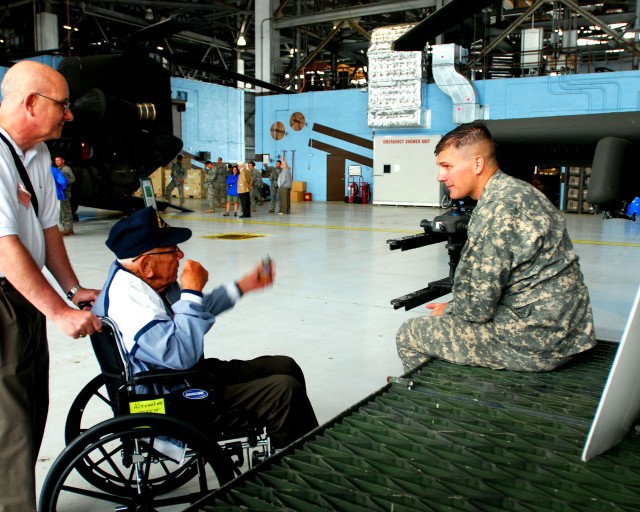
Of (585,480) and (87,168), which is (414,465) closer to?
(585,480)

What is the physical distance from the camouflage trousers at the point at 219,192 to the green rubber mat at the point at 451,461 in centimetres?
1701

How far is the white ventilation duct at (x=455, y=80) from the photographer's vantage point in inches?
742

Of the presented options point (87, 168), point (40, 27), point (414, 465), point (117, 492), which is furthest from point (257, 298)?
point (40, 27)

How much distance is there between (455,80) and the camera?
19.2 meters

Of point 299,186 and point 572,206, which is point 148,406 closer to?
point 572,206

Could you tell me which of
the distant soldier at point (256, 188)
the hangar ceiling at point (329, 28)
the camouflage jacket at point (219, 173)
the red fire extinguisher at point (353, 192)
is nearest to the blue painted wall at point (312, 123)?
the red fire extinguisher at point (353, 192)

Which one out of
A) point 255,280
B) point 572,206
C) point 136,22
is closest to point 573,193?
point 572,206

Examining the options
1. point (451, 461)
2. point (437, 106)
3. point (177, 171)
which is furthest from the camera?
point (437, 106)

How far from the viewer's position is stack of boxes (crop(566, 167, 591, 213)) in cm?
1825

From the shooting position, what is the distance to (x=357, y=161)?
23703mm

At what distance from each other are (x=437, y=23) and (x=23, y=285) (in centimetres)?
301

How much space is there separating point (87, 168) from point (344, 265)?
7458mm

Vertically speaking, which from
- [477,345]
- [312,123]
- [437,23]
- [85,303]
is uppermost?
[312,123]

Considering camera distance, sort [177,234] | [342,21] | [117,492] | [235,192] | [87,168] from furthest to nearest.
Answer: [342,21]
[235,192]
[87,168]
[117,492]
[177,234]
